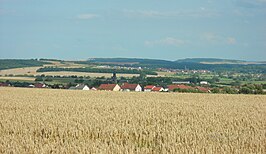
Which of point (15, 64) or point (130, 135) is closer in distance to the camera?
point (130, 135)

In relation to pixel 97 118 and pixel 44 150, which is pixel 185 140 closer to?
pixel 44 150

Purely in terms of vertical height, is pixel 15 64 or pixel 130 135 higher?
pixel 130 135

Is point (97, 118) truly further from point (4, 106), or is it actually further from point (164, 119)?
point (4, 106)

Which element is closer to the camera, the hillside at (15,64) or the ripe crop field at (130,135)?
the ripe crop field at (130,135)

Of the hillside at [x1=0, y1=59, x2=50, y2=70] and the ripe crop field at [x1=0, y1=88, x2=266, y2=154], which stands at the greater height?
the ripe crop field at [x1=0, y1=88, x2=266, y2=154]

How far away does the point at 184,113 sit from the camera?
63.3 ft

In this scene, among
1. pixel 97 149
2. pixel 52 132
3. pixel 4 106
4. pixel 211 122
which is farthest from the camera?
pixel 4 106

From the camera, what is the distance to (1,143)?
1098cm

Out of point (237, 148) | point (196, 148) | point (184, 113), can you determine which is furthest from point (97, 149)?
point (184, 113)

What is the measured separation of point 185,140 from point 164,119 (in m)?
4.79

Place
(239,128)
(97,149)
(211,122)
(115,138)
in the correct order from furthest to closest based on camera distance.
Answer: (211,122) < (239,128) < (115,138) < (97,149)

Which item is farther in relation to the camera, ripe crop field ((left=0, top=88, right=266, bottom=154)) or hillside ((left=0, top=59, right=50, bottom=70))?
hillside ((left=0, top=59, right=50, bottom=70))

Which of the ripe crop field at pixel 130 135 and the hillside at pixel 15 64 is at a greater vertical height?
the ripe crop field at pixel 130 135

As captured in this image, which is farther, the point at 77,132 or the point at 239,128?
the point at 239,128
